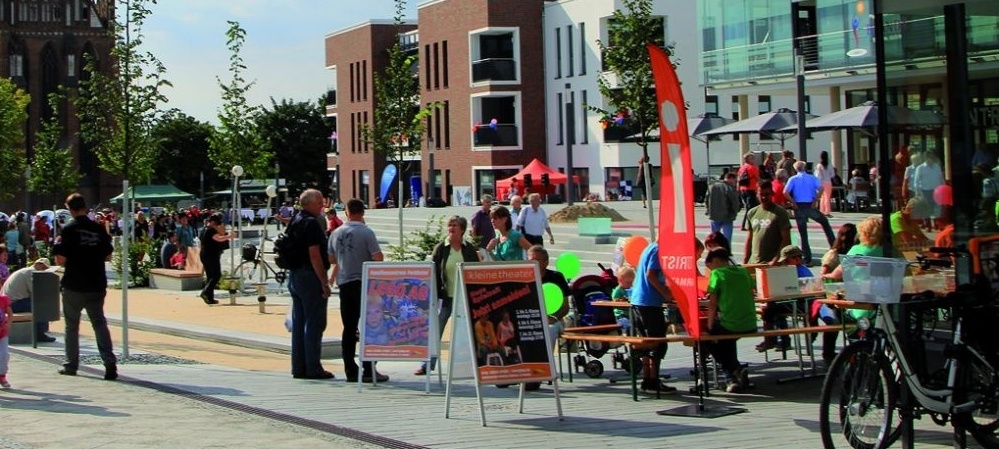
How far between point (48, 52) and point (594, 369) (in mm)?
98005

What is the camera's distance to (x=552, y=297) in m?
12.7

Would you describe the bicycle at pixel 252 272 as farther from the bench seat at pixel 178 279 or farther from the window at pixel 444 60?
the window at pixel 444 60

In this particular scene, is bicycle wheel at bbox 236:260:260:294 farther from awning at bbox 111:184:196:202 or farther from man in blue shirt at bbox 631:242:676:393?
awning at bbox 111:184:196:202

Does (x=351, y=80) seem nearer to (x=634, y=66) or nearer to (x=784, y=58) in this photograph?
(x=784, y=58)

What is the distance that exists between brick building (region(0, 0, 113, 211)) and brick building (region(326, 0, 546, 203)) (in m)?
38.2

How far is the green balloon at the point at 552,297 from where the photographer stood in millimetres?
12648

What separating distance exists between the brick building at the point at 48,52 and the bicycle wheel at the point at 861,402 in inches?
3894

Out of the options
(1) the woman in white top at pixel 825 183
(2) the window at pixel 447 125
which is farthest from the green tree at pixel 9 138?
(1) the woman in white top at pixel 825 183

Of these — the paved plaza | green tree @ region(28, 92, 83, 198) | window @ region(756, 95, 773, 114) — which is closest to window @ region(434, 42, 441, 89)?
window @ region(756, 95, 773, 114)

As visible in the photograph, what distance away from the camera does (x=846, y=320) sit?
12695 millimetres

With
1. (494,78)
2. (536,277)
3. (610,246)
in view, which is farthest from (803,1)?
(536,277)

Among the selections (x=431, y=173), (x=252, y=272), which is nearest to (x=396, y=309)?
(x=252, y=272)

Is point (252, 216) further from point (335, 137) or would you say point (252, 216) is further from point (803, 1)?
point (803, 1)

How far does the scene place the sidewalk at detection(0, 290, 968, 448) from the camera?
9.49 m
